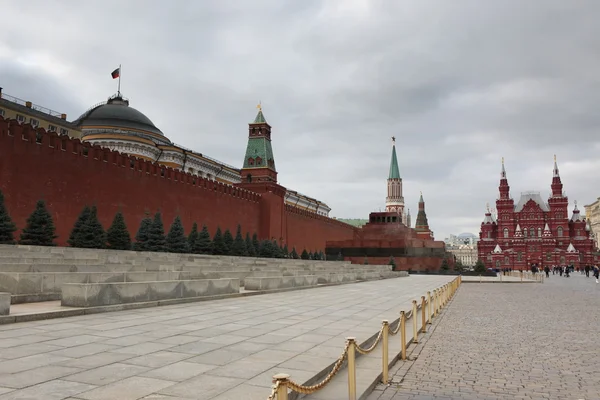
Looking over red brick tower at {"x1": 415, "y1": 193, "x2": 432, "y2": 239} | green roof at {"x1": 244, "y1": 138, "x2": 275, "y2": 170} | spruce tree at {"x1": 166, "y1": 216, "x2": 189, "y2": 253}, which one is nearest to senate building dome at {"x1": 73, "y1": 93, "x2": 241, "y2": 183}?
green roof at {"x1": 244, "y1": 138, "x2": 275, "y2": 170}

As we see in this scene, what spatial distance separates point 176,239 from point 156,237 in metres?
1.73

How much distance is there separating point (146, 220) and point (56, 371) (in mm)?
19469

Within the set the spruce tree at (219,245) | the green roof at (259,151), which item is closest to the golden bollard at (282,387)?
the spruce tree at (219,245)

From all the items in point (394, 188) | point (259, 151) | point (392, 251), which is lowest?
point (392, 251)

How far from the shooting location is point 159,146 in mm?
40344

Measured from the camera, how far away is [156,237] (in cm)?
2253

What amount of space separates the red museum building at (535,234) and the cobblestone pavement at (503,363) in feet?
228

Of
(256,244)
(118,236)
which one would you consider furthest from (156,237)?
(256,244)

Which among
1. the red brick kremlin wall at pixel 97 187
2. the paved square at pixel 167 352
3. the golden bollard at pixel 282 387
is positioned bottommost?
the paved square at pixel 167 352

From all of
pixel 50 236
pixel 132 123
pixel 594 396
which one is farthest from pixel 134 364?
pixel 132 123

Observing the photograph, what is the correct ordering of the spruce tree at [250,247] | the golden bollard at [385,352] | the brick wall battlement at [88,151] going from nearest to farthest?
1. the golden bollard at [385,352]
2. the brick wall battlement at [88,151]
3. the spruce tree at [250,247]

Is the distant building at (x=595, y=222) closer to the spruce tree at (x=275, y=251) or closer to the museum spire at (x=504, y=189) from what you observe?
the museum spire at (x=504, y=189)

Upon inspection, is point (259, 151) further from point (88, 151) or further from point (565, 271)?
point (565, 271)

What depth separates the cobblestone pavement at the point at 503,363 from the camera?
454 cm
